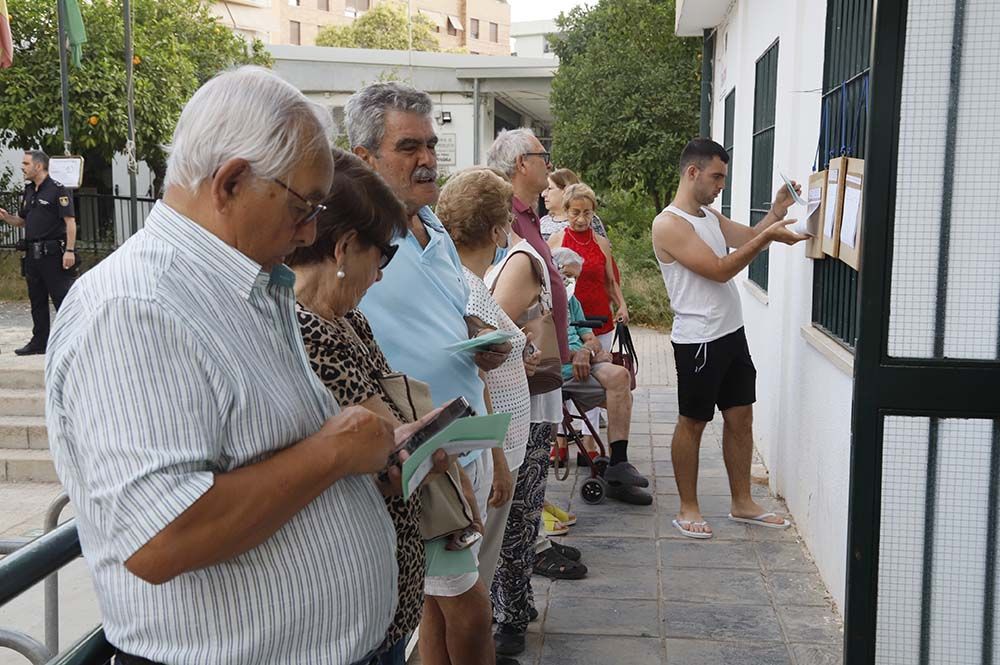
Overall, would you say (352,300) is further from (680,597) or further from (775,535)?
(775,535)

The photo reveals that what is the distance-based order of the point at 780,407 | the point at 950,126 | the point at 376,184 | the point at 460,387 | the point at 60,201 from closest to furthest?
the point at 376,184 < the point at 950,126 < the point at 460,387 < the point at 780,407 < the point at 60,201

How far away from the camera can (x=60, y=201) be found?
10.8 metres

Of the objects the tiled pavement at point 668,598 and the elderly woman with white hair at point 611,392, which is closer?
the tiled pavement at point 668,598

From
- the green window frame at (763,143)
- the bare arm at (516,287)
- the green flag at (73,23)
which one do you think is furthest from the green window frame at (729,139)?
the green flag at (73,23)

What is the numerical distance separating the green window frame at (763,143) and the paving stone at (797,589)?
2814 millimetres

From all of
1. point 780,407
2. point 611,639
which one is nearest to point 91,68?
point 780,407

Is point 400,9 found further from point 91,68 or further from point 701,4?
point 701,4

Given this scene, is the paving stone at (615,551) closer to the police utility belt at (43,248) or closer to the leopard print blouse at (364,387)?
the leopard print blouse at (364,387)

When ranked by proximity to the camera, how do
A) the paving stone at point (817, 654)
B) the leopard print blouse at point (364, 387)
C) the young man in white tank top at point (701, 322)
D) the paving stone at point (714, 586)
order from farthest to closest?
1. the young man in white tank top at point (701, 322)
2. the paving stone at point (714, 586)
3. the paving stone at point (817, 654)
4. the leopard print blouse at point (364, 387)

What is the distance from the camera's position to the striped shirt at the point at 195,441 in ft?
4.75

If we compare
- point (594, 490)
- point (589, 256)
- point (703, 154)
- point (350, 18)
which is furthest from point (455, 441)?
point (350, 18)

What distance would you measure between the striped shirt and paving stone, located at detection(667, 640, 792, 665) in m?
2.50

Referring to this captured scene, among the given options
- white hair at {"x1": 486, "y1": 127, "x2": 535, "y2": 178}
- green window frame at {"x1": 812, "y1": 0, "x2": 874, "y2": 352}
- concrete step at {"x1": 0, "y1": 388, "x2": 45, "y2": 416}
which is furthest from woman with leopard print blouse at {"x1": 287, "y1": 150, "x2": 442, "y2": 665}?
concrete step at {"x1": 0, "y1": 388, "x2": 45, "y2": 416}

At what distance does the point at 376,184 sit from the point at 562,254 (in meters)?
4.30
